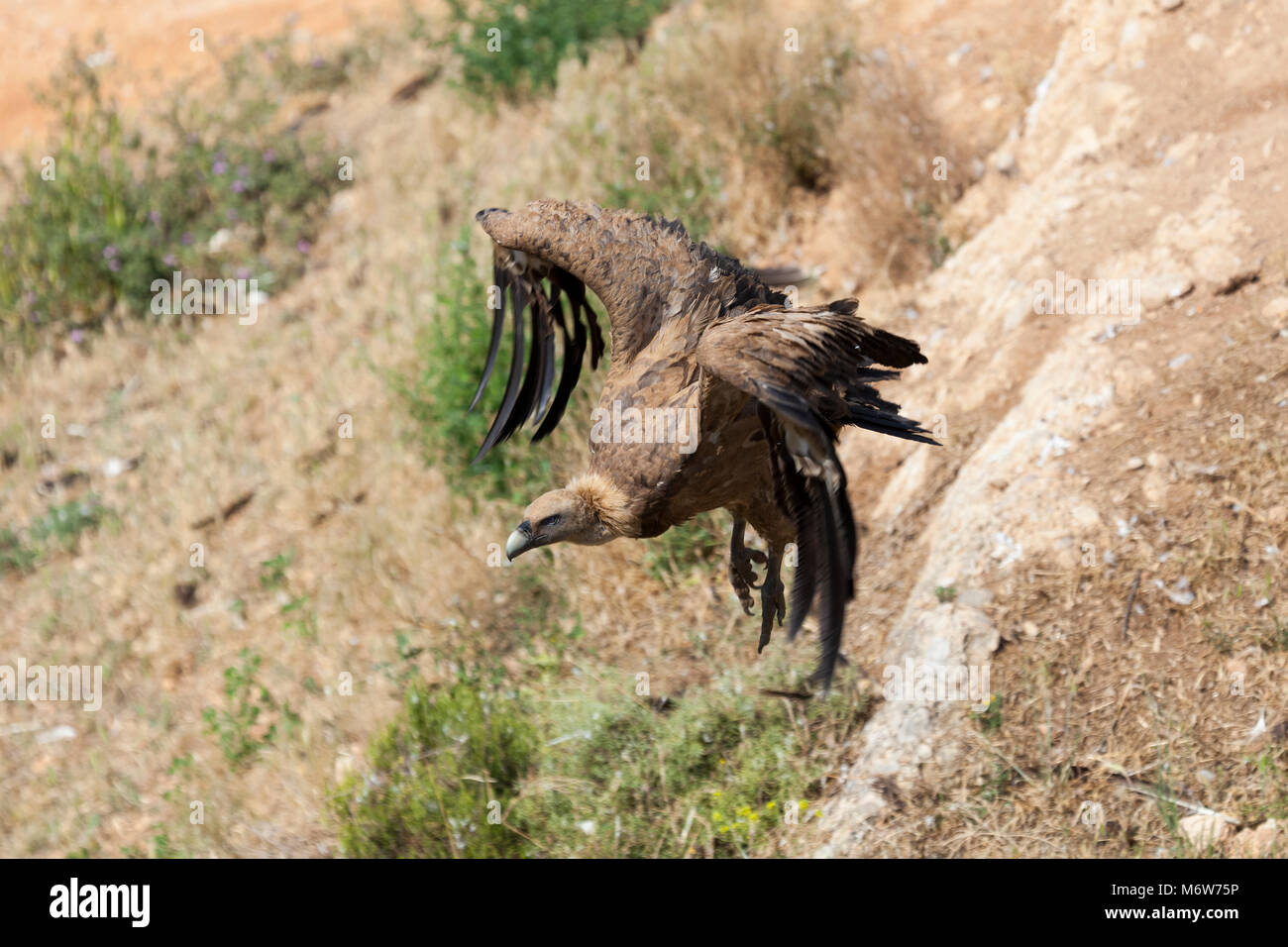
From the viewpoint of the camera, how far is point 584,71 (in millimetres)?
10914

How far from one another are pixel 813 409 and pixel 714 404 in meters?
0.49

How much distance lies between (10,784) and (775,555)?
6.56 meters

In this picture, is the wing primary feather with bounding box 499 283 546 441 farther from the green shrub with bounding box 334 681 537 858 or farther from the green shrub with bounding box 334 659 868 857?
the green shrub with bounding box 334 681 537 858

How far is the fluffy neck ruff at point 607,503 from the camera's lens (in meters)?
4.31

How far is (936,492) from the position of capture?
643cm

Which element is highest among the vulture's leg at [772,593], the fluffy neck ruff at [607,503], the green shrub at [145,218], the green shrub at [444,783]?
the green shrub at [145,218]

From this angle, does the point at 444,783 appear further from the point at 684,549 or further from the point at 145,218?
the point at 145,218

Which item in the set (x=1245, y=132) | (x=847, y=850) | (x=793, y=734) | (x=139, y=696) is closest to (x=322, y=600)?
(x=139, y=696)

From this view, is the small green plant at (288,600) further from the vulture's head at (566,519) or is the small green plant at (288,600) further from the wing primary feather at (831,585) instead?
the wing primary feather at (831,585)

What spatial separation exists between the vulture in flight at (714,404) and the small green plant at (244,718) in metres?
3.72

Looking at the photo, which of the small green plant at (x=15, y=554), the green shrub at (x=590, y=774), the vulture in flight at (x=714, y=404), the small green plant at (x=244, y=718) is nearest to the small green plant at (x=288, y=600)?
the small green plant at (x=244, y=718)

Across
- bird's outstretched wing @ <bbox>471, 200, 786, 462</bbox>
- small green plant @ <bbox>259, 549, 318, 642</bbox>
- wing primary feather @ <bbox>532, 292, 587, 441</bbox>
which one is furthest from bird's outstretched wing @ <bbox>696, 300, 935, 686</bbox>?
small green plant @ <bbox>259, 549, 318, 642</bbox>

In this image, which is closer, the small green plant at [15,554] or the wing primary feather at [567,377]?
the wing primary feather at [567,377]

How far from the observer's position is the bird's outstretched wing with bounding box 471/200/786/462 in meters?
4.62
